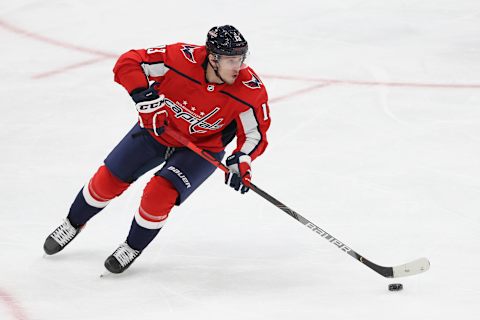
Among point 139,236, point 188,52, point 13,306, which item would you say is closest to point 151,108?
point 188,52

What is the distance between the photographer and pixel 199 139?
3.81 meters

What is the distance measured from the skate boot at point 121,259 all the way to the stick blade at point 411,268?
3.45 feet

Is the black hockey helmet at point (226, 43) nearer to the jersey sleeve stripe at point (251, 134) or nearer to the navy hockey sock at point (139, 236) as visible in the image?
the jersey sleeve stripe at point (251, 134)

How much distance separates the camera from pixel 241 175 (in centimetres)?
360

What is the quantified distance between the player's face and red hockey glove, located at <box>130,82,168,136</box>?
0.26 metres

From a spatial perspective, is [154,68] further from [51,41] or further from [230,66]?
[51,41]

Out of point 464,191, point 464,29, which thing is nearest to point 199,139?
point 464,191

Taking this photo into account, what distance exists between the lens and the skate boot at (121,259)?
3686 mm

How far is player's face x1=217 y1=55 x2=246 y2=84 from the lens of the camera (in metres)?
3.54

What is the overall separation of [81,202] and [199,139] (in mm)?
585

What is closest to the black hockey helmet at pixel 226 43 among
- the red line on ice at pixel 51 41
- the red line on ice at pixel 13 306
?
the red line on ice at pixel 13 306

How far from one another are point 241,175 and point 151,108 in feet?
1.46

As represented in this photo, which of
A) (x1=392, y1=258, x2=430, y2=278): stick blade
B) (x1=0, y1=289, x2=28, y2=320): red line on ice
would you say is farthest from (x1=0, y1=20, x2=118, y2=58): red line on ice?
(x1=392, y1=258, x2=430, y2=278): stick blade

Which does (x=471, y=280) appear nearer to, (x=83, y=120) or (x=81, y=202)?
(x=81, y=202)
